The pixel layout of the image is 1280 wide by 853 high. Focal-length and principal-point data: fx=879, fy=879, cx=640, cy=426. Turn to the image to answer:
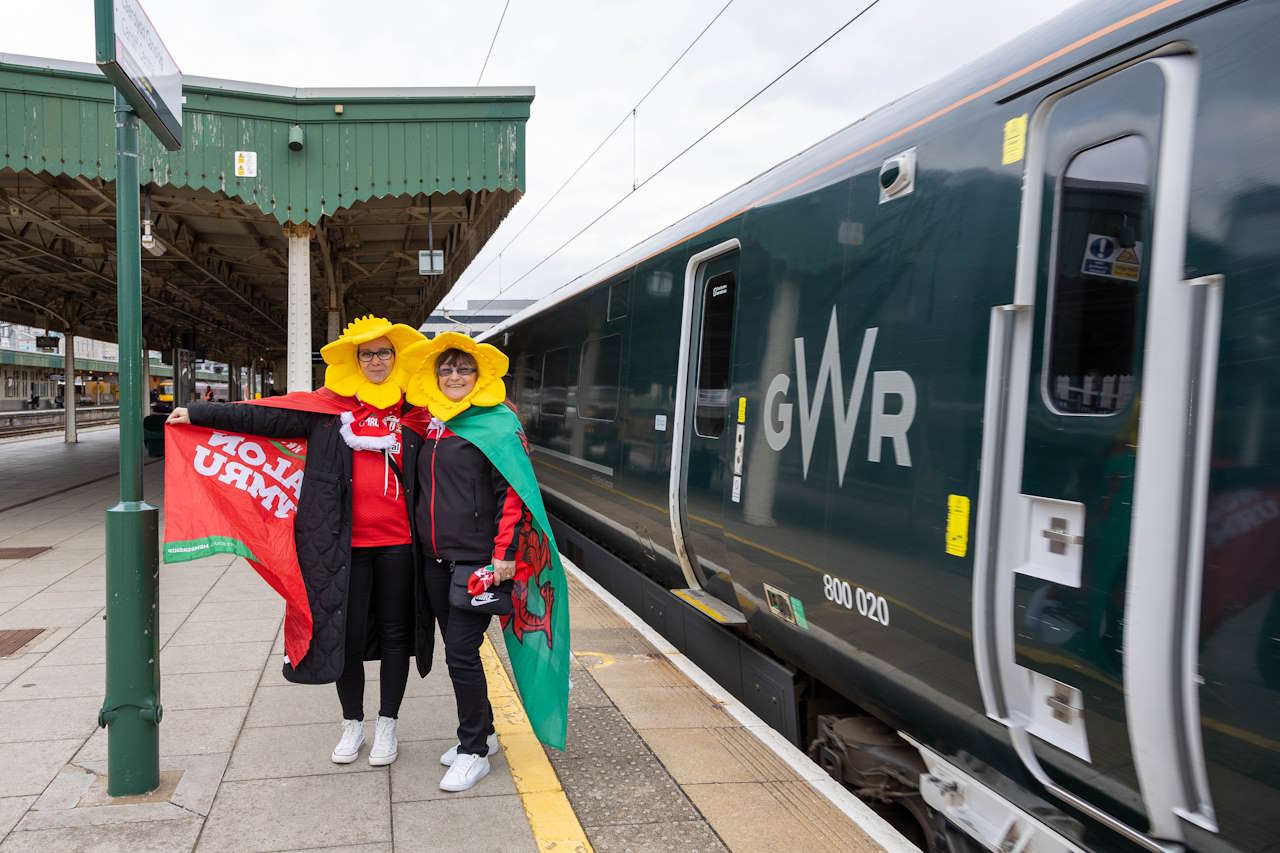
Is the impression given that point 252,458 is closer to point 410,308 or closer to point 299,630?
point 299,630

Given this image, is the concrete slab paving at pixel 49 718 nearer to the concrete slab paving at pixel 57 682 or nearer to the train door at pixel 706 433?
the concrete slab paving at pixel 57 682

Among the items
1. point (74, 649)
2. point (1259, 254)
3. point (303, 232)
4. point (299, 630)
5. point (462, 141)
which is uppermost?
point (462, 141)

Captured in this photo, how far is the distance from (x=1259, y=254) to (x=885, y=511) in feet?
4.45

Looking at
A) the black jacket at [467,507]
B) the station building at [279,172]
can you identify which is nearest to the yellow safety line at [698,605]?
the black jacket at [467,507]

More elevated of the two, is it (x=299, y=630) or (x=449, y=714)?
(x=299, y=630)

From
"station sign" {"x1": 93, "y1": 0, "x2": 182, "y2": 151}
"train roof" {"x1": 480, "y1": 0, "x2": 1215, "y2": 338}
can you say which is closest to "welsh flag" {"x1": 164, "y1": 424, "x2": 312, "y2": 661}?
"station sign" {"x1": 93, "y1": 0, "x2": 182, "y2": 151}

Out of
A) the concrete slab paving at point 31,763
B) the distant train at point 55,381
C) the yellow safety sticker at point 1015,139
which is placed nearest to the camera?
the yellow safety sticker at point 1015,139

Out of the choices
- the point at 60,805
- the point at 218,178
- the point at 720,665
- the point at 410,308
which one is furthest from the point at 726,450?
the point at 410,308

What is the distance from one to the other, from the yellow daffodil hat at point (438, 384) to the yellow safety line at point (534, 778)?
58.0 inches

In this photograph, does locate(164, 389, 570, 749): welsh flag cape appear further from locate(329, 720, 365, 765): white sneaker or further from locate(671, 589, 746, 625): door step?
locate(671, 589, 746, 625): door step

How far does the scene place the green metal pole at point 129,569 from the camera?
10.4 feet

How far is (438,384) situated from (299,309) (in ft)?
25.8

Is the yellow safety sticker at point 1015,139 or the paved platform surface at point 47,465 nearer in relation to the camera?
the yellow safety sticker at point 1015,139

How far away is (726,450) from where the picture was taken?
427cm
